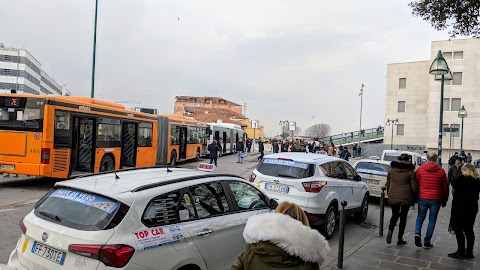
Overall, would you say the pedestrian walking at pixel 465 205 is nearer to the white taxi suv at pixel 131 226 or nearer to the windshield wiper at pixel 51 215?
the white taxi suv at pixel 131 226

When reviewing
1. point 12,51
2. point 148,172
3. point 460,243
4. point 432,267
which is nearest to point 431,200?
point 460,243

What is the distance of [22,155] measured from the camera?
36.7 ft

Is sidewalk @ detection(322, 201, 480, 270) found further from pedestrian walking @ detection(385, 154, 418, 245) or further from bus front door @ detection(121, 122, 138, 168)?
bus front door @ detection(121, 122, 138, 168)

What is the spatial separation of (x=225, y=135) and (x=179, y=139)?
1128cm

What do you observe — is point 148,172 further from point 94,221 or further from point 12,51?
point 12,51

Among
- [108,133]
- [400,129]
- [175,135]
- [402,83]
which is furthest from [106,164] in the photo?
[402,83]

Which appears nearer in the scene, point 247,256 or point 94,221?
point 247,256

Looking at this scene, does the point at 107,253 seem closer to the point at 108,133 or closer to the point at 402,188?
the point at 402,188

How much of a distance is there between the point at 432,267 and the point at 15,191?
1087 centimetres

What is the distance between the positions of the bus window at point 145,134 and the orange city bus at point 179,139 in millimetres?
1153

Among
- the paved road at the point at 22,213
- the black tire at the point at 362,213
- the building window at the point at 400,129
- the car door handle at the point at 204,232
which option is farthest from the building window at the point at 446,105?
the car door handle at the point at 204,232

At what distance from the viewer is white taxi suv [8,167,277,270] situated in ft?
10.6

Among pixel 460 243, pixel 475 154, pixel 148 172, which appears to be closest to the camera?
pixel 148 172

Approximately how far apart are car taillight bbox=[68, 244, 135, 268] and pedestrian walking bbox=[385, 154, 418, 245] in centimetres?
548
